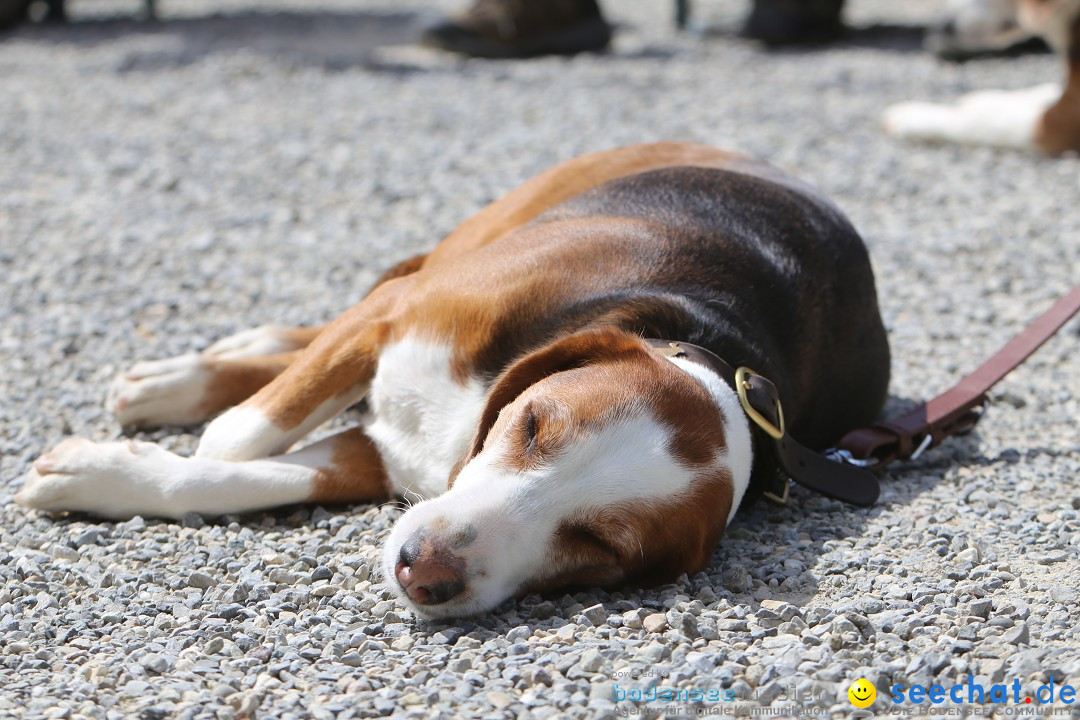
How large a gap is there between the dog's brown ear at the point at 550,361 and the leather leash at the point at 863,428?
0.12 metres

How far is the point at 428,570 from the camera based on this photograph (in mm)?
2613

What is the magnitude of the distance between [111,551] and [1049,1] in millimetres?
6551

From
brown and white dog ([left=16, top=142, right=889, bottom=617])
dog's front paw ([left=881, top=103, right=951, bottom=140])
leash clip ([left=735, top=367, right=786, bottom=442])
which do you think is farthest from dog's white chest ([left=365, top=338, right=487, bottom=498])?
dog's front paw ([left=881, top=103, right=951, bottom=140])

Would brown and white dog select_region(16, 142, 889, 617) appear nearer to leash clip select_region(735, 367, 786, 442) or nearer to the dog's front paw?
leash clip select_region(735, 367, 786, 442)

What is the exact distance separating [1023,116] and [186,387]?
5149 mm

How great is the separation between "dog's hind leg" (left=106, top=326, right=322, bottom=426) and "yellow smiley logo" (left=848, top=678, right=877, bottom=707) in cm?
215

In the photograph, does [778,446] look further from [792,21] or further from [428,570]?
[792,21]

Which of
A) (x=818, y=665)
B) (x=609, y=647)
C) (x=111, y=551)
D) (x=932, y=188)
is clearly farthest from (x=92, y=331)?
(x=932, y=188)

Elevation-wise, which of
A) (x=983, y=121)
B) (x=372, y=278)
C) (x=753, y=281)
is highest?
(x=753, y=281)

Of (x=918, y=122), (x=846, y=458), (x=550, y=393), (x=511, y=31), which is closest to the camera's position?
(x=550, y=393)

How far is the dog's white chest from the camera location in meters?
3.19

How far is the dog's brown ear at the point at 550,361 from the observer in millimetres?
3000

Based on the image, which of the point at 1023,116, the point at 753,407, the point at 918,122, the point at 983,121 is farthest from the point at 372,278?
the point at 1023,116

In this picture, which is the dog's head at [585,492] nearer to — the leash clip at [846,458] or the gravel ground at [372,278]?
the gravel ground at [372,278]
